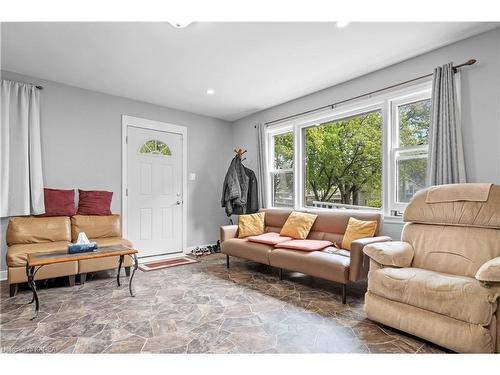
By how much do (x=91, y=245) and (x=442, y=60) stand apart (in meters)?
4.02

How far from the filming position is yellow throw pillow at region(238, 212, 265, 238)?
4.07 m

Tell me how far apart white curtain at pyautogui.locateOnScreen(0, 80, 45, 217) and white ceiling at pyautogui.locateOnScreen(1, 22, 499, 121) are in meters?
0.33

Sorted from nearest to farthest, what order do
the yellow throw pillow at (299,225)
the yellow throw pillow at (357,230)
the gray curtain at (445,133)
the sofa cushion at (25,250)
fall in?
the gray curtain at (445,133) → the sofa cushion at (25,250) → the yellow throw pillow at (357,230) → the yellow throw pillow at (299,225)

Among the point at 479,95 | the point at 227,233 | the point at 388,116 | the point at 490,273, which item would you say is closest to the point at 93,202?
the point at 227,233

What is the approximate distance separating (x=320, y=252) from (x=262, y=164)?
2.23 meters

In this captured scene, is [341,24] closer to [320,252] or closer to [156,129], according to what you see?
[320,252]

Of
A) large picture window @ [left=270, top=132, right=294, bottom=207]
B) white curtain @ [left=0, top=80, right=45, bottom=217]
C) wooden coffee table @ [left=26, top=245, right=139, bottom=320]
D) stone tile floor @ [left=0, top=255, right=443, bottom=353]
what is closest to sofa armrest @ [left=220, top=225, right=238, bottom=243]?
stone tile floor @ [left=0, top=255, right=443, bottom=353]

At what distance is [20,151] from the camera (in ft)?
11.0

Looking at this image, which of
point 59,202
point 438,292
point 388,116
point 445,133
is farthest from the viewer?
point 59,202

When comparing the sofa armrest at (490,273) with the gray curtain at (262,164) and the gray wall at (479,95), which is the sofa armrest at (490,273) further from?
the gray curtain at (262,164)

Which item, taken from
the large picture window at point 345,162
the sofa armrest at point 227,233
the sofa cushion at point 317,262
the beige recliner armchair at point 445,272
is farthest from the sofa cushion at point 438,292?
the sofa armrest at point 227,233

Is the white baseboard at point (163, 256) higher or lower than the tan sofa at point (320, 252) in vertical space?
lower

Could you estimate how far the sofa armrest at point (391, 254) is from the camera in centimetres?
226

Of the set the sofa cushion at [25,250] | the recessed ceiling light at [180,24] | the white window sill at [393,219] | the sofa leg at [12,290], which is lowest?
the sofa leg at [12,290]
